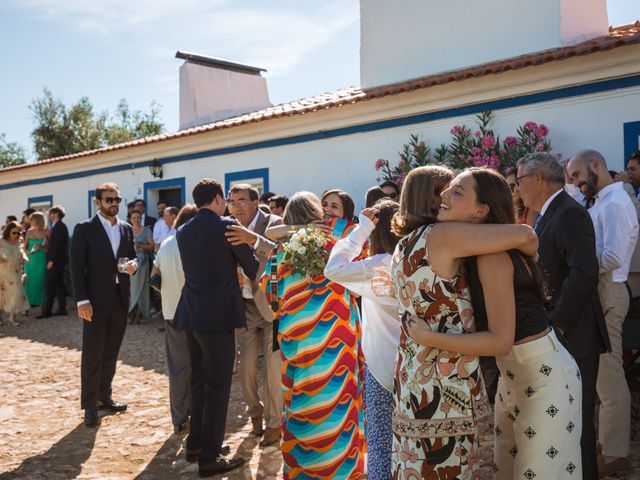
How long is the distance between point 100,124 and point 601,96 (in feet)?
112

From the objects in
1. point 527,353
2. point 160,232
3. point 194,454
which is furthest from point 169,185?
point 527,353

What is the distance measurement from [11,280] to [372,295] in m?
10.9

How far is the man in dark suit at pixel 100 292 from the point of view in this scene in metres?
5.78

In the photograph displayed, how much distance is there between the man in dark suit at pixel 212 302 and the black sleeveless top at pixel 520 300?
7.57 ft

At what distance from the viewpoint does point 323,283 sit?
4051 mm

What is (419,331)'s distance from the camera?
2502 mm

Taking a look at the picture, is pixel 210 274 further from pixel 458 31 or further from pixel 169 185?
pixel 169 185

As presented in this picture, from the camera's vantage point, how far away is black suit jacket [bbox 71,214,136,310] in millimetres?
5801

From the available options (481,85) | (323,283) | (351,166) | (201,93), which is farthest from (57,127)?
(323,283)

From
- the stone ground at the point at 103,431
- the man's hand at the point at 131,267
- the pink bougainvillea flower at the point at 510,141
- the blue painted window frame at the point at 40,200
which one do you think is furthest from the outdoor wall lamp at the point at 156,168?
the man's hand at the point at 131,267

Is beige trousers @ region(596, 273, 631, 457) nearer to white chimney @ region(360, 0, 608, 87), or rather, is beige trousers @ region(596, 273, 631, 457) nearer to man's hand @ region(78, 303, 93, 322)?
man's hand @ region(78, 303, 93, 322)

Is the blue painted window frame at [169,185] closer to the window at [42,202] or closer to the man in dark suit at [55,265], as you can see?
the man in dark suit at [55,265]

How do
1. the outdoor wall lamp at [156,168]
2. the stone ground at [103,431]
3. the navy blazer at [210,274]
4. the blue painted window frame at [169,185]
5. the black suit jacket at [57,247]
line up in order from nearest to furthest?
1. the navy blazer at [210,274]
2. the stone ground at [103,431]
3. the black suit jacket at [57,247]
4. the blue painted window frame at [169,185]
5. the outdoor wall lamp at [156,168]

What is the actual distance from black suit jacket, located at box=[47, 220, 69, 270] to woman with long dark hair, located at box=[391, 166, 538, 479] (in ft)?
38.4
